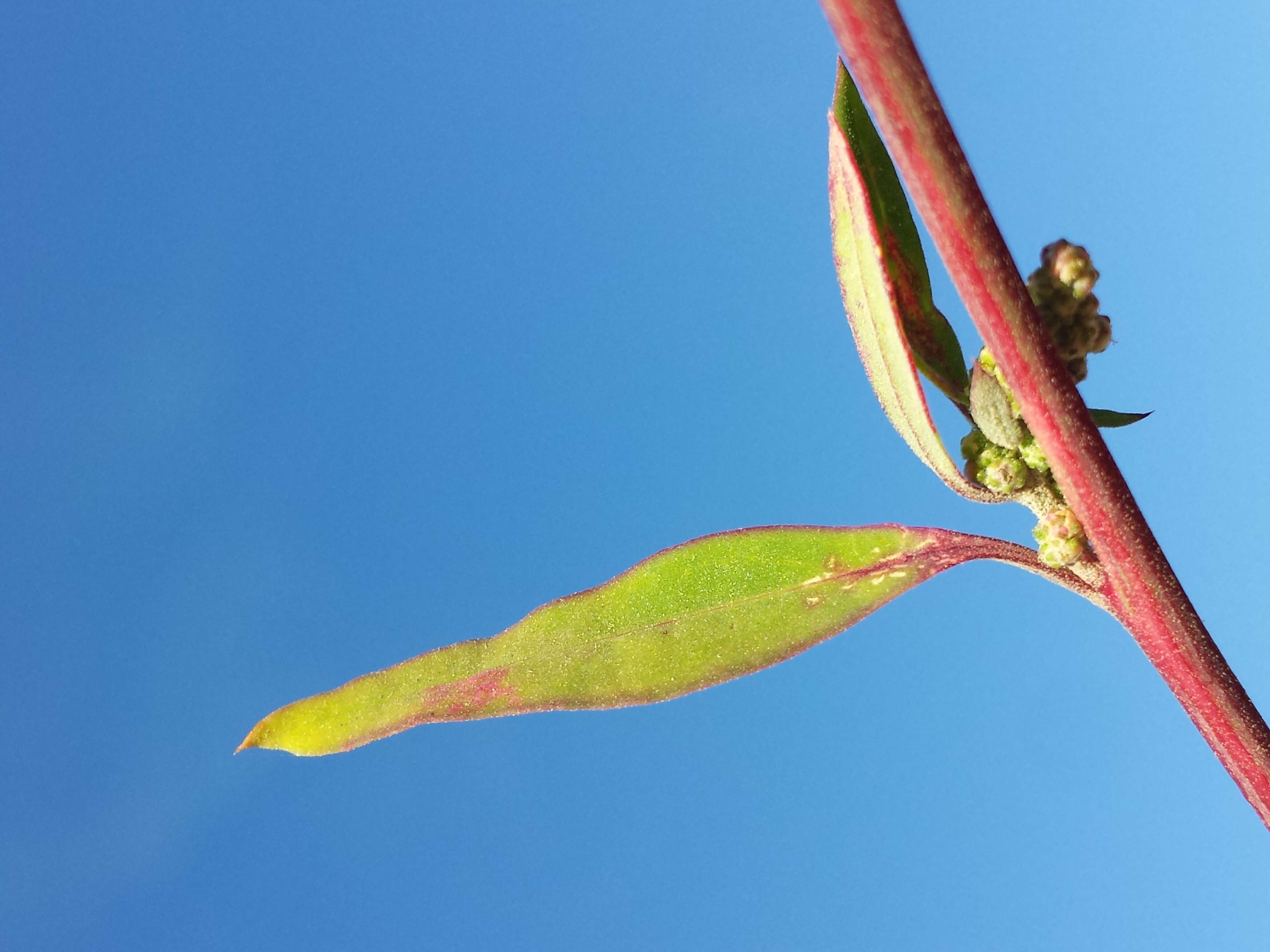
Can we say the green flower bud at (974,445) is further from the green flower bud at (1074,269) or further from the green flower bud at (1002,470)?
the green flower bud at (1074,269)

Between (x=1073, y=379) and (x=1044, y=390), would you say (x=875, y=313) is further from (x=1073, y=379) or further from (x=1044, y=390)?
(x=1044, y=390)

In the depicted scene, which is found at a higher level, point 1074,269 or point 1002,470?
point 1074,269

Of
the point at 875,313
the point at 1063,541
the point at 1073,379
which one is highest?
the point at 875,313

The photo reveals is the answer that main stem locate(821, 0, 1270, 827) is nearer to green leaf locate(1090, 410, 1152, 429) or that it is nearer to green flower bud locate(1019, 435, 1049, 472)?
green flower bud locate(1019, 435, 1049, 472)

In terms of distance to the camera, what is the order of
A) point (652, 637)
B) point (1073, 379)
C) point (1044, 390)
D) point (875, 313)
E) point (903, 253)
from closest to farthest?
point (1044, 390), point (1073, 379), point (875, 313), point (903, 253), point (652, 637)

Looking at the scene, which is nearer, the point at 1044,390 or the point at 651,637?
the point at 1044,390

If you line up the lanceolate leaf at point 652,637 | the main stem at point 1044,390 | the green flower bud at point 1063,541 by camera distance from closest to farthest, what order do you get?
the main stem at point 1044,390, the green flower bud at point 1063,541, the lanceolate leaf at point 652,637

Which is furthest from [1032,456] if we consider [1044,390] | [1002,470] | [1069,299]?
[1044,390]

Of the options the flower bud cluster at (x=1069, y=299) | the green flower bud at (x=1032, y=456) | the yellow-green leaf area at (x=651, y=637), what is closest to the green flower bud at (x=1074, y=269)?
the flower bud cluster at (x=1069, y=299)
